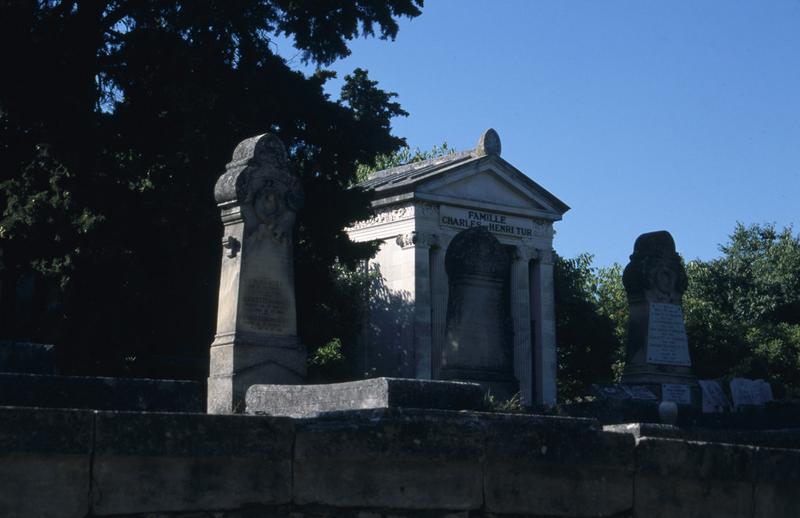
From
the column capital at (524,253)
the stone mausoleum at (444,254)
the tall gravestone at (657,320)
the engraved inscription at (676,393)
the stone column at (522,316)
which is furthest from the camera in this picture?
the column capital at (524,253)

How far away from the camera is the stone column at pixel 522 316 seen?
120 ft

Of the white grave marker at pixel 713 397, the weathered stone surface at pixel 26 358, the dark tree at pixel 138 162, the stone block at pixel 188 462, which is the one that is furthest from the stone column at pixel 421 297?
the stone block at pixel 188 462

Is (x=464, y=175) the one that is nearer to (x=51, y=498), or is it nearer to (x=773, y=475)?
(x=773, y=475)

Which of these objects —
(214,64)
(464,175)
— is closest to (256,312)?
(214,64)

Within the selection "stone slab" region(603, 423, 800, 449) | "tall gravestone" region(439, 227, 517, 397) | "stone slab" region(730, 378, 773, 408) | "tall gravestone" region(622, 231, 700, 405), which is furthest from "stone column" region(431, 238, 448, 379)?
"stone slab" region(603, 423, 800, 449)

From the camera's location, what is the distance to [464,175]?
118 ft

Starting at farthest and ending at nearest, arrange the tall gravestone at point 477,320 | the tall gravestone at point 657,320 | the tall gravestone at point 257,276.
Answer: the tall gravestone at point 657,320, the tall gravestone at point 477,320, the tall gravestone at point 257,276

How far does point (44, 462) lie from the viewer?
468 cm

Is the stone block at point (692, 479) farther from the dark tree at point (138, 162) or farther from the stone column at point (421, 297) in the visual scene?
the stone column at point (421, 297)

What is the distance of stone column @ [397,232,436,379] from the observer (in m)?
34.0

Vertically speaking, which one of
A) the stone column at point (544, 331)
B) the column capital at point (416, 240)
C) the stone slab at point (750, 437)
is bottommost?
the stone slab at point (750, 437)

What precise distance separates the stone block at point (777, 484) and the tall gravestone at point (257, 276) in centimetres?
642

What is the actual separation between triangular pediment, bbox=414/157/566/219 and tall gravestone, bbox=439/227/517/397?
2089cm

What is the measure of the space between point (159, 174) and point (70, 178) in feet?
4.80
